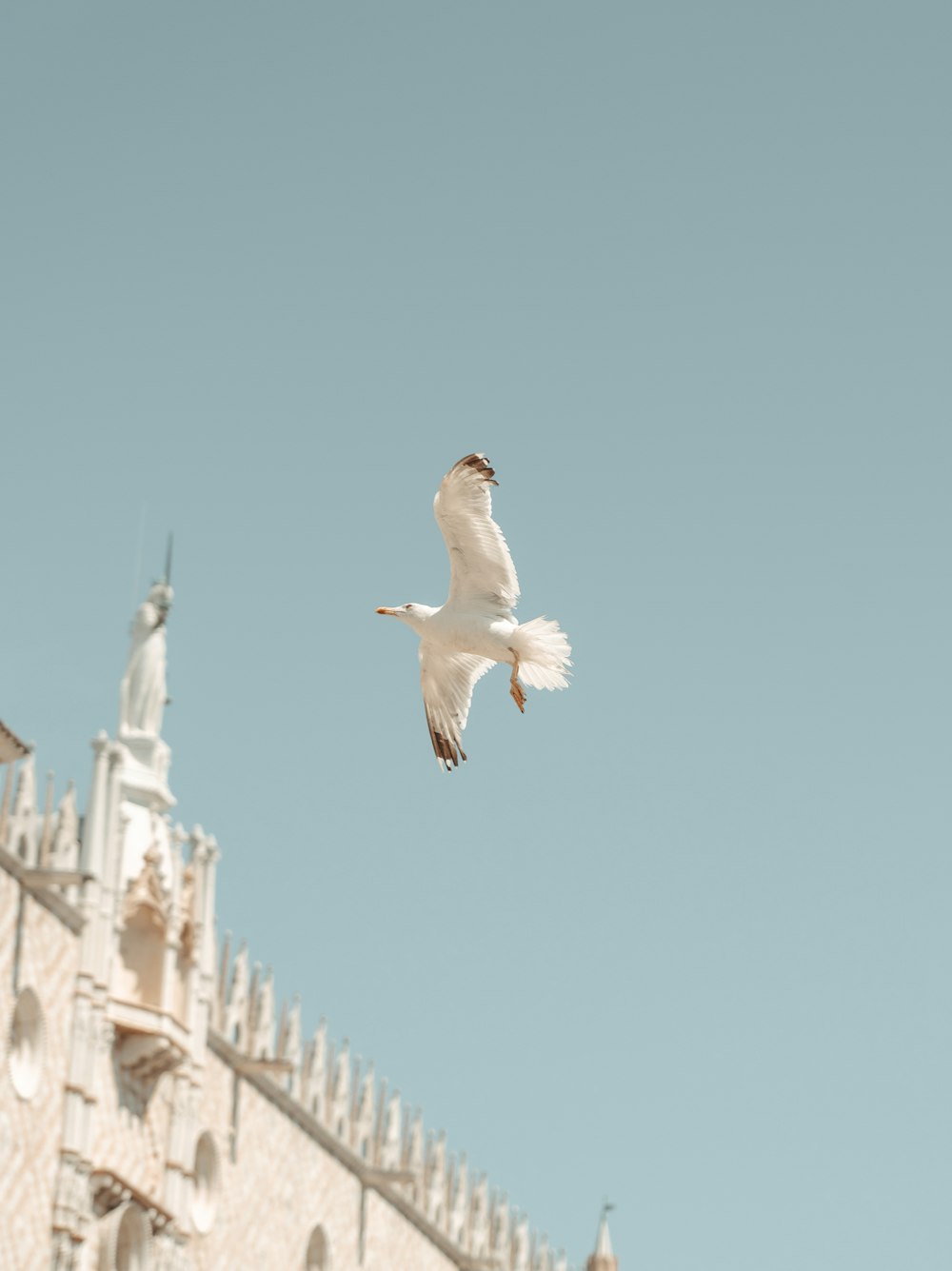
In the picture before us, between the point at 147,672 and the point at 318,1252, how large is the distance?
9531 millimetres

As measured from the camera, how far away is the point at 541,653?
449 inches

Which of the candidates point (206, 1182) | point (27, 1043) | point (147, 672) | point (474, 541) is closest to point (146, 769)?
point (147, 672)

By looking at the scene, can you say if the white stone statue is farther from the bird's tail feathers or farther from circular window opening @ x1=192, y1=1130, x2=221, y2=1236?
the bird's tail feathers

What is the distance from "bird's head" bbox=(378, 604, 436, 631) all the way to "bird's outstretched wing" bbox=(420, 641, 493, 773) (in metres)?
0.20

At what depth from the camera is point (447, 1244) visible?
3966 centimetres

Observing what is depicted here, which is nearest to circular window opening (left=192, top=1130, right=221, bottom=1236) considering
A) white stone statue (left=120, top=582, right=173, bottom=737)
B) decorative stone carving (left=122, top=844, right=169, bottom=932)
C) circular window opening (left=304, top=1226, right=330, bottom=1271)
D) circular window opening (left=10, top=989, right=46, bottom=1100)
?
decorative stone carving (left=122, top=844, right=169, bottom=932)

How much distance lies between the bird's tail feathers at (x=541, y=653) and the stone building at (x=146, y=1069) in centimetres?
1519

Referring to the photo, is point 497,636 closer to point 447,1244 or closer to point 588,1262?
point 447,1244

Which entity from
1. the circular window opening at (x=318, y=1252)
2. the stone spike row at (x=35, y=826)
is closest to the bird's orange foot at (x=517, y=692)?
the stone spike row at (x=35, y=826)

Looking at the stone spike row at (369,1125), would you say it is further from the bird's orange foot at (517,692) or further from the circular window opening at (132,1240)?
the bird's orange foot at (517,692)

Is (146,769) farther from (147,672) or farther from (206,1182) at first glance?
(206,1182)

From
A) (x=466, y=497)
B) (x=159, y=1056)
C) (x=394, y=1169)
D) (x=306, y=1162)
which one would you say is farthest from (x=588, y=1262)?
(x=466, y=497)

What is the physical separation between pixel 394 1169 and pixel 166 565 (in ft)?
35.9

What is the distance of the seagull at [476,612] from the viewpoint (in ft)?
37.5
